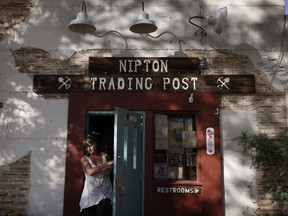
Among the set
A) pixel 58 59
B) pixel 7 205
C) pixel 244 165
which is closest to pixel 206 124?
pixel 244 165

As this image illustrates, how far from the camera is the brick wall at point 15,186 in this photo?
7031mm

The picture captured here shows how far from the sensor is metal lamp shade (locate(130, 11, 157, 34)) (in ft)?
20.8

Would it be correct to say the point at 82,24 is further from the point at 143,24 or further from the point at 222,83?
the point at 222,83

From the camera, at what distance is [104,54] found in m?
7.46

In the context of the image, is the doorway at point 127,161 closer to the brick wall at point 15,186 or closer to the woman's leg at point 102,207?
the woman's leg at point 102,207

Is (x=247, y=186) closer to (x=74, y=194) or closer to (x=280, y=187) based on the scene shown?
(x=280, y=187)

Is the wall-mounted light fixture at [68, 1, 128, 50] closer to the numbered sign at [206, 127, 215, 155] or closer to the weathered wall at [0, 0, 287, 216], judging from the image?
the weathered wall at [0, 0, 287, 216]

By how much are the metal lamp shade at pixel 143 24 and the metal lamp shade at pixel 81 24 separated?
709 mm

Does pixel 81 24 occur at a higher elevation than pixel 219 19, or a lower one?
lower

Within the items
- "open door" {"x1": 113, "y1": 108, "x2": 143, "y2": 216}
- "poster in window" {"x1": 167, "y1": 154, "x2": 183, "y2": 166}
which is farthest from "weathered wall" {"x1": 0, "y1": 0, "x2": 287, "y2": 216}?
"open door" {"x1": 113, "y1": 108, "x2": 143, "y2": 216}

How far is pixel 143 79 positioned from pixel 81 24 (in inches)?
62.1

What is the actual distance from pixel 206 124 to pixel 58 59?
10.1 feet

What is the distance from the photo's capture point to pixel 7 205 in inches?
277

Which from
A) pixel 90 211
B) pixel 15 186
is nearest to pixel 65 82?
pixel 15 186
